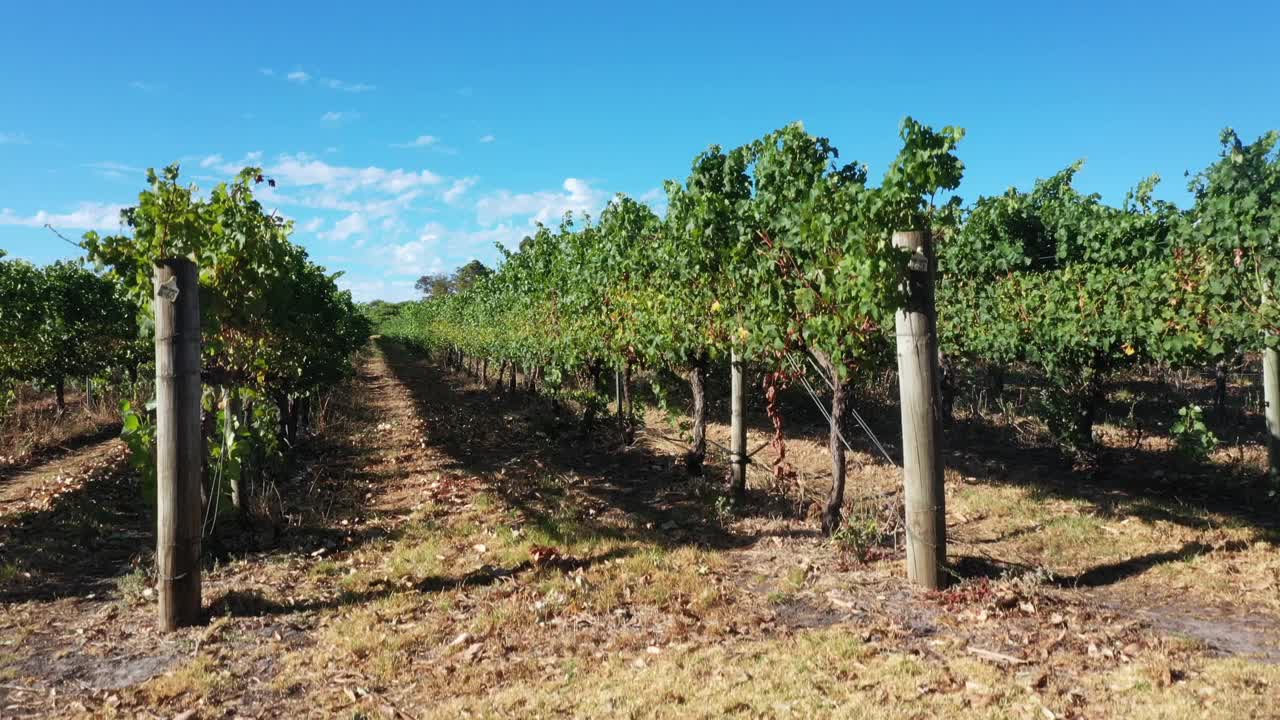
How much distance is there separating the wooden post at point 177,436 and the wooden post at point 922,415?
15.3 ft

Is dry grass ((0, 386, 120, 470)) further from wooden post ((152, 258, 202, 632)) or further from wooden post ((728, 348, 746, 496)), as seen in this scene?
wooden post ((728, 348, 746, 496))

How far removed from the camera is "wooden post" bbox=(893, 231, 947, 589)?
5004 millimetres

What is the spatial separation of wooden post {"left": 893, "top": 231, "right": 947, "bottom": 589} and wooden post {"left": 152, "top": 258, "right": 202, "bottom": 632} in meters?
4.67

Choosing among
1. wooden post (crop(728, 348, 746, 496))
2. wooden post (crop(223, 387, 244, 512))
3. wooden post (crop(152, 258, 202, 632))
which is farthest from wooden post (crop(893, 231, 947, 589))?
wooden post (crop(223, 387, 244, 512))

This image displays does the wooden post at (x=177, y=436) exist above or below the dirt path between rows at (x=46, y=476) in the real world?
above

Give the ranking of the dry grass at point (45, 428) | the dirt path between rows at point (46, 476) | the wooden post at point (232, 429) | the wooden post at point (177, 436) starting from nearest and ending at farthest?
1. the wooden post at point (177, 436)
2. the wooden post at point (232, 429)
3. the dirt path between rows at point (46, 476)
4. the dry grass at point (45, 428)

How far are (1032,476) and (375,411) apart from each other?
14.7m

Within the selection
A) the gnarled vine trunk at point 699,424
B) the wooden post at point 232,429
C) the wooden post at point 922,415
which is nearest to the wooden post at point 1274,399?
the wooden post at point 922,415

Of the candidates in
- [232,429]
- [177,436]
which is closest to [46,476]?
[232,429]

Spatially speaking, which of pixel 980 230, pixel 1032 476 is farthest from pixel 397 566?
pixel 980 230

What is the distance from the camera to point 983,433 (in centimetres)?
1304

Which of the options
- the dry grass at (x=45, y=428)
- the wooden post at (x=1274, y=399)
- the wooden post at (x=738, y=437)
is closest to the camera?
the wooden post at (x=1274, y=399)

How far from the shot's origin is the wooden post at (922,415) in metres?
5.00

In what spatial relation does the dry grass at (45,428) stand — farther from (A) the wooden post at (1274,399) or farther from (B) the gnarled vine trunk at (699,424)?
(A) the wooden post at (1274,399)
